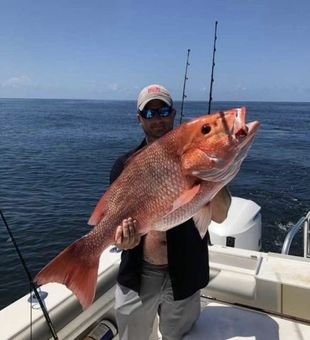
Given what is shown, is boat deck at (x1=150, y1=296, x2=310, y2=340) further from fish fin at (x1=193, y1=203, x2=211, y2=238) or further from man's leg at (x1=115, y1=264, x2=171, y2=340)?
fish fin at (x1=193, y1=203, x2=211, y2=238)

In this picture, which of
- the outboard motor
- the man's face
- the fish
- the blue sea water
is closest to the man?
the man's face

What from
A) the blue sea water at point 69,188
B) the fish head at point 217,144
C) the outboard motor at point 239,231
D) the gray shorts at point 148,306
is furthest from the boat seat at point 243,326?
the blue sea water at point 69,188

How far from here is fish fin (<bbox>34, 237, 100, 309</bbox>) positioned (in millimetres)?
2457

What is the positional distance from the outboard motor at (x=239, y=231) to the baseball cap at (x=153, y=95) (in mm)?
3335

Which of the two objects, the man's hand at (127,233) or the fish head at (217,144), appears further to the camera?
the man's hand at (127,233)

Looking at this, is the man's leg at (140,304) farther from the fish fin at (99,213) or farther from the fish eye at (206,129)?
the fish eye at (206,129)

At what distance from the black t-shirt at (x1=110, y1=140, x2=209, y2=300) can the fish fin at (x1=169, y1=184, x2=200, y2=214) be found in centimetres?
84

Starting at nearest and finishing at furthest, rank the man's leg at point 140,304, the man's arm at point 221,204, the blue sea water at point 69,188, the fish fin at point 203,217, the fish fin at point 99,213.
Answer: the fish fin at point 203,217, the fish fin at point 99,213, the man's arm at point 221,204, the man's leg at point 140,304, the blue sea water at point 69,188

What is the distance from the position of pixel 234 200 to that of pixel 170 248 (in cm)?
391

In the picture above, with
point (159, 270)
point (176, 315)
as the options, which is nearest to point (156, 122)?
point (159, 270)

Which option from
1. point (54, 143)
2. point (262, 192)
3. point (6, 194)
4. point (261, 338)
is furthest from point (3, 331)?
point (54, 143)

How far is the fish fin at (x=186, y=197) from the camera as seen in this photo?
218cm

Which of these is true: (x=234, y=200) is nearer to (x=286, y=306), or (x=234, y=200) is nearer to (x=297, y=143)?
(x=286, y=306)

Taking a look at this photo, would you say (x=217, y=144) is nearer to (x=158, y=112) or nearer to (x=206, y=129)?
(x=206, y=129)
